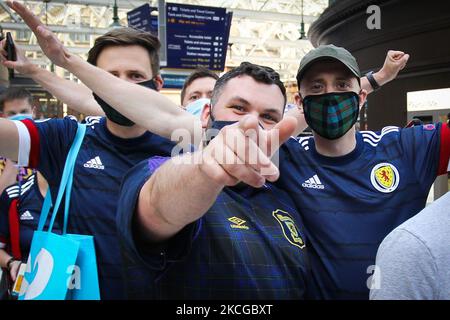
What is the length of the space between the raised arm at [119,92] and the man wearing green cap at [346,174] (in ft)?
1.49

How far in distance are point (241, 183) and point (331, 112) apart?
505mm

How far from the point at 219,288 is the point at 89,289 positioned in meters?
0.52

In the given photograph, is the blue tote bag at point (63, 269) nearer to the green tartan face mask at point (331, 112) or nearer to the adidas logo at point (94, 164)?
the adidas logo at point (94, 164)

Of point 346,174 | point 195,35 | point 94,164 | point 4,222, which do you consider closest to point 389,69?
point 346,174

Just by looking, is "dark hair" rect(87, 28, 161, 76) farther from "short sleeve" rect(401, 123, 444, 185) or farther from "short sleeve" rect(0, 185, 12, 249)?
"short sleeve" rect(401, 123, 444, 185)

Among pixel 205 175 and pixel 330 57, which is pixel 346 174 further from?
pixel 205 175

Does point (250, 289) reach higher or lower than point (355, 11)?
lower

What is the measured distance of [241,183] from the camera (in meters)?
1.22

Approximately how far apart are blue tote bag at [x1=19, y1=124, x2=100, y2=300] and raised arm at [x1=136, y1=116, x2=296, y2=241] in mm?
498

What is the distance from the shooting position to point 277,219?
1194 millimetres

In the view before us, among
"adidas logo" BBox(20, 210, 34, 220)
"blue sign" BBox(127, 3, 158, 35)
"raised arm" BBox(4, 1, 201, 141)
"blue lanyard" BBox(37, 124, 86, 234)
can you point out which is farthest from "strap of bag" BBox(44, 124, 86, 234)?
"blue sign" BBox(127, 3, 158, 35)

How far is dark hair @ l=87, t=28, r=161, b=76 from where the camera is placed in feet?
5.28
